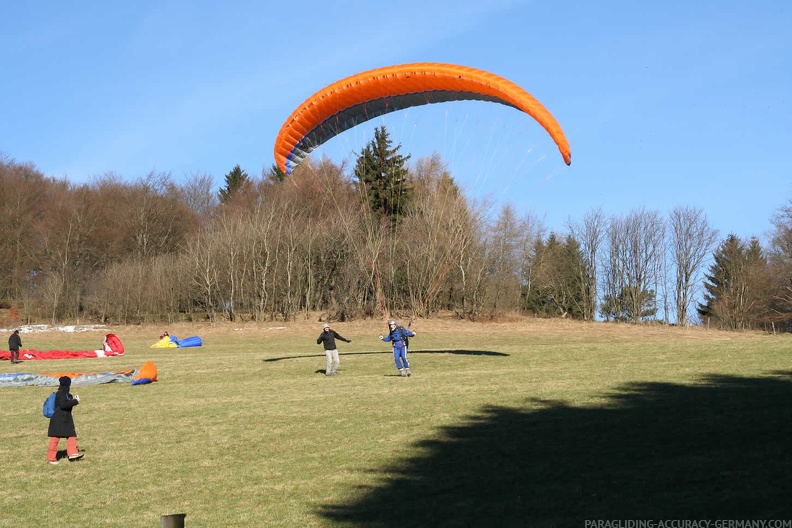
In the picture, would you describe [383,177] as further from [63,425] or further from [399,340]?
[63,425]

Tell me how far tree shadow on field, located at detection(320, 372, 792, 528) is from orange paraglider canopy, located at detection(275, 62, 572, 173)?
990 cm

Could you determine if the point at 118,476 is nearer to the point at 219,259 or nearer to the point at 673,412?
the point at 673,412

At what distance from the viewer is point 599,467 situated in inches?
435

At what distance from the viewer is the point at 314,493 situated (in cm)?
1079

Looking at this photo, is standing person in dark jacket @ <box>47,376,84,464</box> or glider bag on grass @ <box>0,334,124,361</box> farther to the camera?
glider bag on grass @ <box>0,334,124,361</box>

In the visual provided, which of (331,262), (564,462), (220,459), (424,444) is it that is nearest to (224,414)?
(220,459)

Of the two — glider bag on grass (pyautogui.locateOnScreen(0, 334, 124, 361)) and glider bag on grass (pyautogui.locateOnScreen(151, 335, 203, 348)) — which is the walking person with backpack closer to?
glider bag on grass (pyautogui.locateOnScreen(0, 334, 124, 361))

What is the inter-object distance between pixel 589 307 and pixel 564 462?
66.7m

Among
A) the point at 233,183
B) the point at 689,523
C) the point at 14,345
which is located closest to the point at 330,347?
the point at 689,523

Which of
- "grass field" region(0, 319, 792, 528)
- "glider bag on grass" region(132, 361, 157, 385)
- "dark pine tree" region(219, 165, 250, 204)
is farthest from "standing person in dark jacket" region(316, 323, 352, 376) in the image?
"dark pine tree" region(219, 165, 250, 204)

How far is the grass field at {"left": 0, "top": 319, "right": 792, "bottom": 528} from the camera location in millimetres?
9672

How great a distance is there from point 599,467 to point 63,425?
27.7 feet

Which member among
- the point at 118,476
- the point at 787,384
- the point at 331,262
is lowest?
the point at 118,476

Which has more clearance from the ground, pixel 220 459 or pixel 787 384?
pixel 787 384
